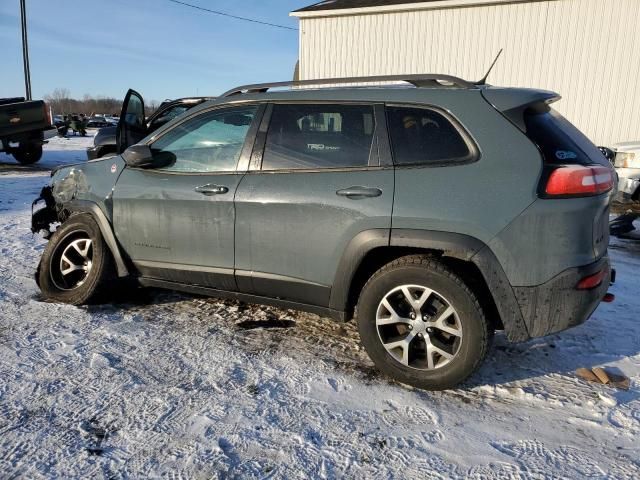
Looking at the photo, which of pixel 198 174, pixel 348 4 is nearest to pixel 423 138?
pixel 198 174

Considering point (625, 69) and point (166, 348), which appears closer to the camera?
point (166, 348)

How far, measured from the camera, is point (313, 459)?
228 centimetres

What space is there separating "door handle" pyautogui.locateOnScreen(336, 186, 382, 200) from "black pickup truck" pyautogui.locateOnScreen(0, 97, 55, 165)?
13294 millimetres

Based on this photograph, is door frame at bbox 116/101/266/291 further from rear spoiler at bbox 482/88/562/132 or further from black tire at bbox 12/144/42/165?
black tire at bbox 12/144/42/165

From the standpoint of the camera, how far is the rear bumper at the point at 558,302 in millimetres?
2639

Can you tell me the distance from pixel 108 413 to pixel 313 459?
1.11 metres

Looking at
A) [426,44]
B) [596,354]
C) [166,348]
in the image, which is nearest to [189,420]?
[166,348]

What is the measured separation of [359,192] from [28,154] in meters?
14.5

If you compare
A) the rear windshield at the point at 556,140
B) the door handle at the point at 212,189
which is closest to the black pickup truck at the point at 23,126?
the door handle at the point at 212,189

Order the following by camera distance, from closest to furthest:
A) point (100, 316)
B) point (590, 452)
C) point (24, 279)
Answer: point (590, 452) < point (100, 316) < point (24, 279)

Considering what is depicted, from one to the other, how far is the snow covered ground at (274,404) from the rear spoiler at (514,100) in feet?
5.17

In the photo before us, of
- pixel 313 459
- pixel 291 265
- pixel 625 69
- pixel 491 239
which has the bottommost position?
pixel 313 459

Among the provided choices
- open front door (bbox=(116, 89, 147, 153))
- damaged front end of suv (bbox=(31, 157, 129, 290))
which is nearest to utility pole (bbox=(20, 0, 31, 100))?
open front door (bbox=(116, 89, 147, 153))

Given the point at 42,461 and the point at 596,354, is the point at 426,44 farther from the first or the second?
the point at 42,461
